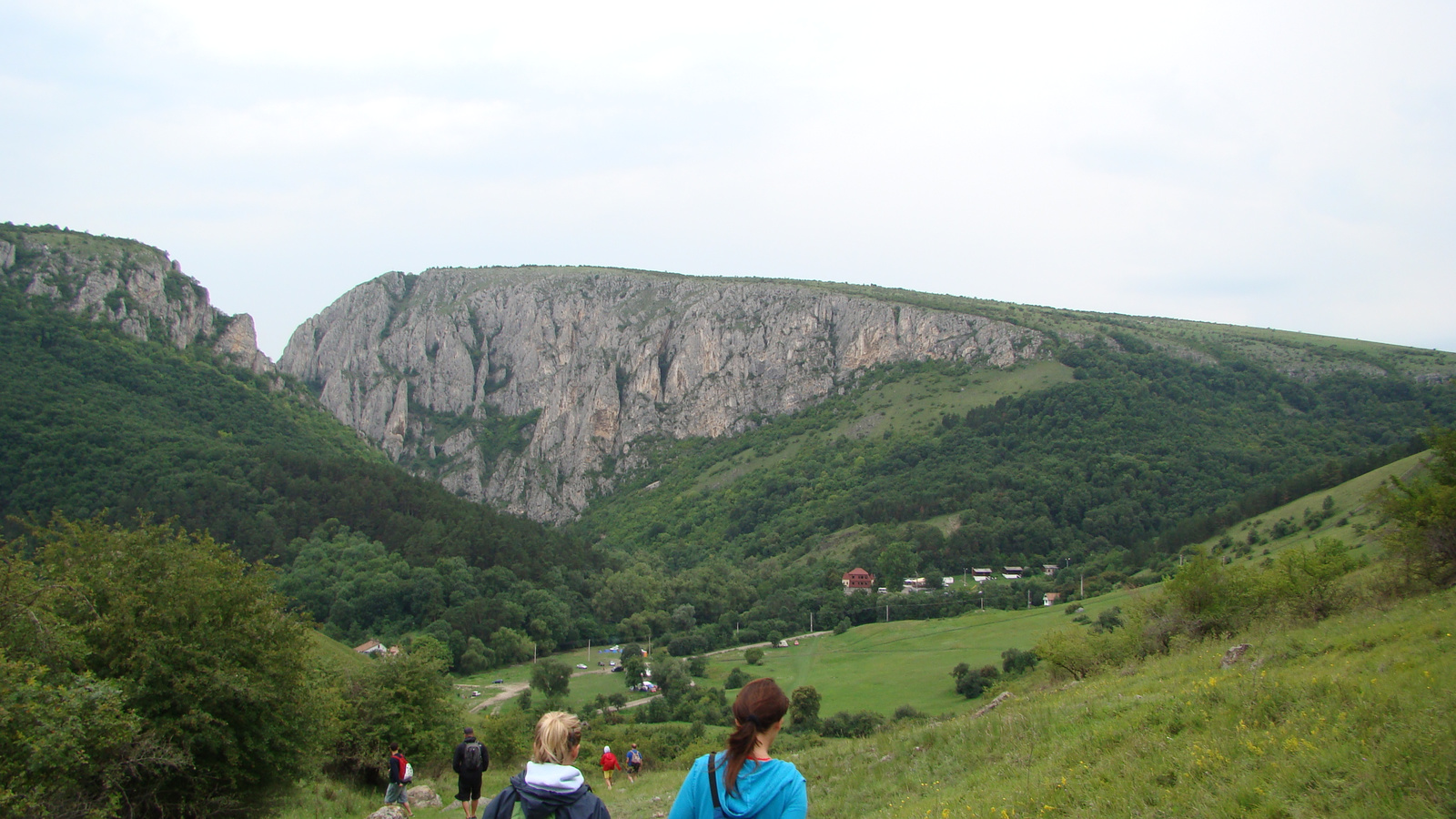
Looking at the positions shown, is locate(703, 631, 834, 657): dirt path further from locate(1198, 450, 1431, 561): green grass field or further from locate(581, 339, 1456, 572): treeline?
locate(1198, 450, 1431, 561): green grass field

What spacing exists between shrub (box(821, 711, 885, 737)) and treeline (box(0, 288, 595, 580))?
152 ft

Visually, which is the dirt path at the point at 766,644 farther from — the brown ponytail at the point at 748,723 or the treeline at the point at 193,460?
the brown ponytail at the point at 748,723

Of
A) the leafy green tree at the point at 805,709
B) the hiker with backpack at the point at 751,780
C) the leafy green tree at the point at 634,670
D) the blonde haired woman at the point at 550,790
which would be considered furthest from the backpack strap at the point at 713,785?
the leafy green tree at the point at 634,670

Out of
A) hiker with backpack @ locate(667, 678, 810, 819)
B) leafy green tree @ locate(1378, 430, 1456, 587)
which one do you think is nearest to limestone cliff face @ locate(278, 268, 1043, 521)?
leafy green tree @ locate(1378, 430, 1456, 587)

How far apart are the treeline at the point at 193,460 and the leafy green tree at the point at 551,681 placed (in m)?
24.0

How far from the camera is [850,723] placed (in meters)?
41.4

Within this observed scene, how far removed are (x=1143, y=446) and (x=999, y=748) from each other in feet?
406

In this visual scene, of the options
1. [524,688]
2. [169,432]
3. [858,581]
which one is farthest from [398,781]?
[858,581]

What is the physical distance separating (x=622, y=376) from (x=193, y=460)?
356 feet

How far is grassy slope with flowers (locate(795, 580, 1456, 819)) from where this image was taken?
6.92 metres

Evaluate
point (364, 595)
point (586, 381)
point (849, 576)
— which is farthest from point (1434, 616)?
point (586, 381)

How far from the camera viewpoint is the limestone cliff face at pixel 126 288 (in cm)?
9000

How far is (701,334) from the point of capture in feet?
566

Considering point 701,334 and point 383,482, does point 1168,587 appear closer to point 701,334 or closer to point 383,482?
point 383,482
